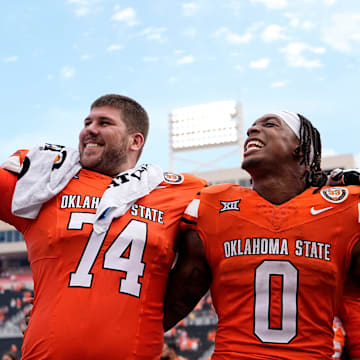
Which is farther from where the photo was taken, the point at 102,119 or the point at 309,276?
the point at 102,119

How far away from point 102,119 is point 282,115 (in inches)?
40.9

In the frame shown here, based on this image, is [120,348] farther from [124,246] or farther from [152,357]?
[124,246]

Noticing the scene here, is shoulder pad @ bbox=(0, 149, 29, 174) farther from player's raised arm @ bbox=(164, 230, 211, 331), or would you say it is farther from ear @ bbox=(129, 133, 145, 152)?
player's raised arm @ bbox=(164, 230, 211, 331)

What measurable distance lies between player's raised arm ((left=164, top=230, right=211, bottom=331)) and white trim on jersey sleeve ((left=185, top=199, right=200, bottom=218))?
90 mm

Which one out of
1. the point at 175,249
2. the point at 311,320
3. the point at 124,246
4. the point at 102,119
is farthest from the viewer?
the point at 102,119

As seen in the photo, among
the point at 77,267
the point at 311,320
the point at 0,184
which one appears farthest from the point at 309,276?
the point at 0,184

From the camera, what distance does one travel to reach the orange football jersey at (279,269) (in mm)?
2270

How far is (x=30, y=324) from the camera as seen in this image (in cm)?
243

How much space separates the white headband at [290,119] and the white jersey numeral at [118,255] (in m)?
1.00

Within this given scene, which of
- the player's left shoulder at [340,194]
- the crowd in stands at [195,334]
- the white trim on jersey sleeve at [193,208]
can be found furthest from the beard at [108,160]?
the crowd in stands at [195,334]

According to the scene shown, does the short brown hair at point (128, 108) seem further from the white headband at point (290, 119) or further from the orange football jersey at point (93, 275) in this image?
the white headband at point (290, 119)

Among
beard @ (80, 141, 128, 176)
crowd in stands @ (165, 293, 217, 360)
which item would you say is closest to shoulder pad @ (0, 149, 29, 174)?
beard @ (80, 141, 128, 176)

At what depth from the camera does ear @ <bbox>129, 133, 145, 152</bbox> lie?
3025 millimetres

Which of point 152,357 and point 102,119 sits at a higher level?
point 102,119
